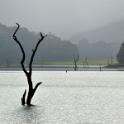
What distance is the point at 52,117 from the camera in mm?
65500

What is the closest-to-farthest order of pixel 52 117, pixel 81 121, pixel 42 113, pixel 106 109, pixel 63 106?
pixel 81 121 < pixel 52 117 < pixel 42 113 < pixel 106 109 < pixel 63 106

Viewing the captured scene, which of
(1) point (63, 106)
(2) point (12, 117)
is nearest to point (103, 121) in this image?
(2) point (12, 117)

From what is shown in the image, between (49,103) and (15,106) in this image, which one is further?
(49,103)

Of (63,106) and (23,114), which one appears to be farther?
(63,106)

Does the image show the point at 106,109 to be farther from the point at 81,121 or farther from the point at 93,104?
the point at 81,121

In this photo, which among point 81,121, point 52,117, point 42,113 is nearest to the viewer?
point 81,121


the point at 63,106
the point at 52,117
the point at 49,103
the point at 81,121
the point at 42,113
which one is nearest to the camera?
the point at 81,121

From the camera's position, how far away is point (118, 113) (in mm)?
69625

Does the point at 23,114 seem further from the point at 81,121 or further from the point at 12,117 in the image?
the point at 81,121

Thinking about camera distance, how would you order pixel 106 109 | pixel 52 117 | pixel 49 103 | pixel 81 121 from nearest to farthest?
pixel 81 121 → pixel 52 117 → pixel 106 109 → pixel 49 103

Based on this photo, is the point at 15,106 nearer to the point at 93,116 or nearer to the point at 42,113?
the point at 42,113

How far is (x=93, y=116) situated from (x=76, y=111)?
21.5 ft

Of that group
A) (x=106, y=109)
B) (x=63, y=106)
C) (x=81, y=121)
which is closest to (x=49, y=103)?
(x=63, y=106)

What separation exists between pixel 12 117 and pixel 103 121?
11.4m
